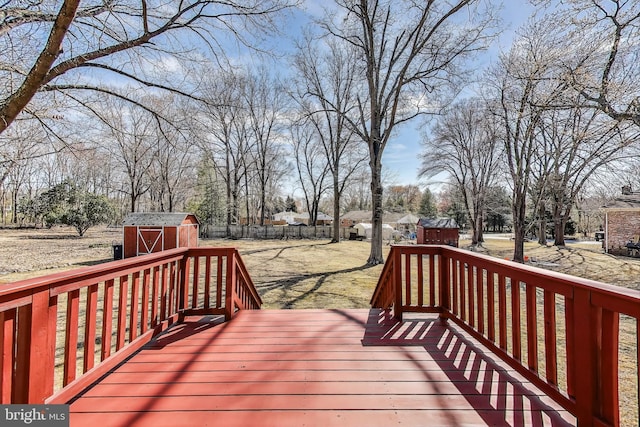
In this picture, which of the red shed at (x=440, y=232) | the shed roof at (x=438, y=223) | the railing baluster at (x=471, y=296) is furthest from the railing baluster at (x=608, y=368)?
the shed roof at (x=438, y=223)

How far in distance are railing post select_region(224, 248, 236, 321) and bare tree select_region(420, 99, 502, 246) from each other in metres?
19.2

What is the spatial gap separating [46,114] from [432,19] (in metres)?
11.4

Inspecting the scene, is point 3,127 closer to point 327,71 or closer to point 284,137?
point 327,71

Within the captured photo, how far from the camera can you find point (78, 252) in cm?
1543

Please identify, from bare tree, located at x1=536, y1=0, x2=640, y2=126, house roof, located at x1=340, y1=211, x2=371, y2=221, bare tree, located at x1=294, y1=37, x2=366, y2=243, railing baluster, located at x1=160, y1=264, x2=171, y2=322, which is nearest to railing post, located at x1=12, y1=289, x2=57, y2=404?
railing baluster, located at x1=160, y1=264, x2=171, y2=322

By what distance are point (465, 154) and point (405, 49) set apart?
12375 mm

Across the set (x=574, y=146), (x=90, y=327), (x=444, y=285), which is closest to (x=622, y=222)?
(x=574, y=146)

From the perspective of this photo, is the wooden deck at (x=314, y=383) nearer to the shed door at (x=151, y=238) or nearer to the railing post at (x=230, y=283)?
the railing post at (x=230, y=283)

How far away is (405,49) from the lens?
11.6 meters

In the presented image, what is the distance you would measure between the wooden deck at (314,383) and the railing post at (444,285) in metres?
0.26

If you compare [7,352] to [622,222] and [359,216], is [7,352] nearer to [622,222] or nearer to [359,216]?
[622,222]

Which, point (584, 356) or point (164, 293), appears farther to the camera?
point (164, 293)

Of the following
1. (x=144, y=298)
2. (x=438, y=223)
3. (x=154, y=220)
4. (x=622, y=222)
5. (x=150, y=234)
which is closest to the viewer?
(x=144, y=298)

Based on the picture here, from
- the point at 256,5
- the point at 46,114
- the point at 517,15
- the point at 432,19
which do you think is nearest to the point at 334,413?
the point at 256,5
